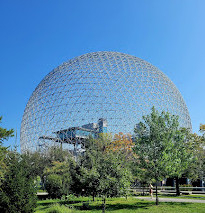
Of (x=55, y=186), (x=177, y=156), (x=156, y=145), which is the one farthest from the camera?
(x=55, y=186)

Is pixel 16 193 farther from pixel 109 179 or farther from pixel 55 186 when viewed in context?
pixel 55 186

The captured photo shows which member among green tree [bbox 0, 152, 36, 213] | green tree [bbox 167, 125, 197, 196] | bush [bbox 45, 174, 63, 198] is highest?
green tree [bbox 167, 125, 197, 196]

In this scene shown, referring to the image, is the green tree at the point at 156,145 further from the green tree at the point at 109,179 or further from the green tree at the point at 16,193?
the green tree at the point at 16,193

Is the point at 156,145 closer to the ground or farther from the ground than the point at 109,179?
farther from the ground

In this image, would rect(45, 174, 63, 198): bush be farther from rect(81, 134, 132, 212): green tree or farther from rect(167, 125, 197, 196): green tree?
rect(167, 125, 197, 196): green tree

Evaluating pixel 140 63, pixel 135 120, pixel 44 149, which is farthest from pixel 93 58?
pixel 44 149

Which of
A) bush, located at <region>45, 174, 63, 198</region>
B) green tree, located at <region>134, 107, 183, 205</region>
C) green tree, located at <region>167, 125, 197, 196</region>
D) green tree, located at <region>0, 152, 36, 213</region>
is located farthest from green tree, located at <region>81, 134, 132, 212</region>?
bush, located at <region>45, 174, 63, 198</region>

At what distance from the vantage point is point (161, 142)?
16391 millimetres

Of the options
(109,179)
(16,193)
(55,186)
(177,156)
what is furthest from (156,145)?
(16,193)

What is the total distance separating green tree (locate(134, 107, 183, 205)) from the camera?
15492 millimetres

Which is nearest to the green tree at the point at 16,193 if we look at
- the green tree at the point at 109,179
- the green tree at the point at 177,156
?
the green tree at the point at 109,179

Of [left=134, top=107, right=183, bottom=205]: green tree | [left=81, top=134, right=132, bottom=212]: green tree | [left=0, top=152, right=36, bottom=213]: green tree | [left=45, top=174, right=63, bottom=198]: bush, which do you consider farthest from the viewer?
[left=45, top=174, right=63, bottom=198]: bush

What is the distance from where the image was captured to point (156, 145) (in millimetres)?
16484

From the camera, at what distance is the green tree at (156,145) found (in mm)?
15492
